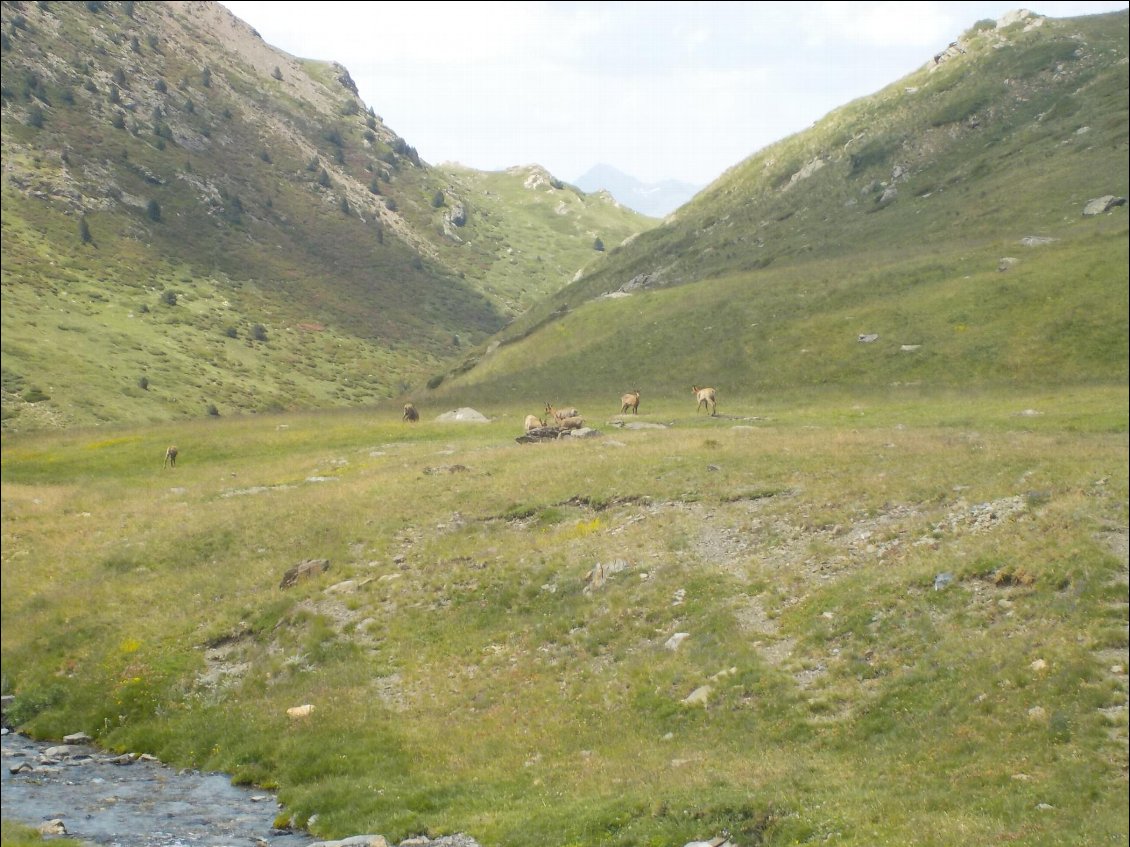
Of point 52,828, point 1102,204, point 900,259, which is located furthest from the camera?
point 900,259

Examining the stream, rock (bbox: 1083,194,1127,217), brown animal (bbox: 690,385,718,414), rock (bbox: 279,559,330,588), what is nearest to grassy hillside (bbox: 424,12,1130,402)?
rock (bbox: 1083,194,1127,217)

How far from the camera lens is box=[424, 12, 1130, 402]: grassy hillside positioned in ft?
257

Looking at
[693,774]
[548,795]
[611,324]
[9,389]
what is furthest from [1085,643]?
[9,389]

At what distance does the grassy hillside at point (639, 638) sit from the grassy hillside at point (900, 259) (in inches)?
1157

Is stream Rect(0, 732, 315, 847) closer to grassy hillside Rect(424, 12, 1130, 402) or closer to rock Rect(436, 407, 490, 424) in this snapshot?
rock Rect(436, 407, 490, 424)

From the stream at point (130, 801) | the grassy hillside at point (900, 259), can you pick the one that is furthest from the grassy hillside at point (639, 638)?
the grassy hillside at point (900, 259)

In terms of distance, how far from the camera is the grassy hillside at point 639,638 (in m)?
18.5

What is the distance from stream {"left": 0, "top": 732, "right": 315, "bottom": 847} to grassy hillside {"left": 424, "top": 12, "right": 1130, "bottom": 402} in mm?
64195

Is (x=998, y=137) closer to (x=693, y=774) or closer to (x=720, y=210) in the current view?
(x=720, y=210)

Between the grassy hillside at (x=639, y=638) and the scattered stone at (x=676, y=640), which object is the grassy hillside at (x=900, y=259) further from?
the scattered stone at (x=676, y=640)

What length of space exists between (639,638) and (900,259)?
3430 inches

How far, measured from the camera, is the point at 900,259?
339ft

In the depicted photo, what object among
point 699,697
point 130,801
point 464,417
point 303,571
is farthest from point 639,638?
point 464,417

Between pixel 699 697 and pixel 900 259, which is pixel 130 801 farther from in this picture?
pixel 900 259
